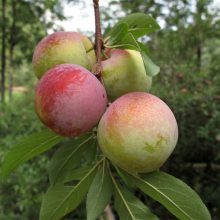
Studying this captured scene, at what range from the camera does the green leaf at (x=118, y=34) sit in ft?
3.14

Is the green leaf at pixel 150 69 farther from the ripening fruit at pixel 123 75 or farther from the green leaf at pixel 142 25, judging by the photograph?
the green leaf at pixel 142 25

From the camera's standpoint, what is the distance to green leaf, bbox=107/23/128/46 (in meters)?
0.96

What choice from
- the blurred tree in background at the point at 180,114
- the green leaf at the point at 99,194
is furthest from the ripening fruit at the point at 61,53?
the blurred tree in background at the point at 180,114

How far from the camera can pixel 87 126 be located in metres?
0.81

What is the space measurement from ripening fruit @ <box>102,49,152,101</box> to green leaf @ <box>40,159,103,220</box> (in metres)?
0.24

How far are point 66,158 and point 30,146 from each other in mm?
109

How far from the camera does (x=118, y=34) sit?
0.96m

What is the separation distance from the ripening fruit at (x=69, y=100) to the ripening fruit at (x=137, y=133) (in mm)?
39

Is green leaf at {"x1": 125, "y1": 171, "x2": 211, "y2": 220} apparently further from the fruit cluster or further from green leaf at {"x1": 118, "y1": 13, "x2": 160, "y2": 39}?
green leaf at {"x1": 118, "y1": 13, "x2": 160, "y2": 39}

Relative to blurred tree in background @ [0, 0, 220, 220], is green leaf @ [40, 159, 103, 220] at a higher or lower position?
higher

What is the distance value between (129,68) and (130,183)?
11.3 inches

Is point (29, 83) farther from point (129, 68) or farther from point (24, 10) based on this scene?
point (129, 68)

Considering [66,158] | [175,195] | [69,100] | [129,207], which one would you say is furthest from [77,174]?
[69,100]

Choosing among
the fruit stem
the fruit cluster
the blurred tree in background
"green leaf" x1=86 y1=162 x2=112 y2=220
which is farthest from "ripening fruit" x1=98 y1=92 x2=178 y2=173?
the blurred tree in background
